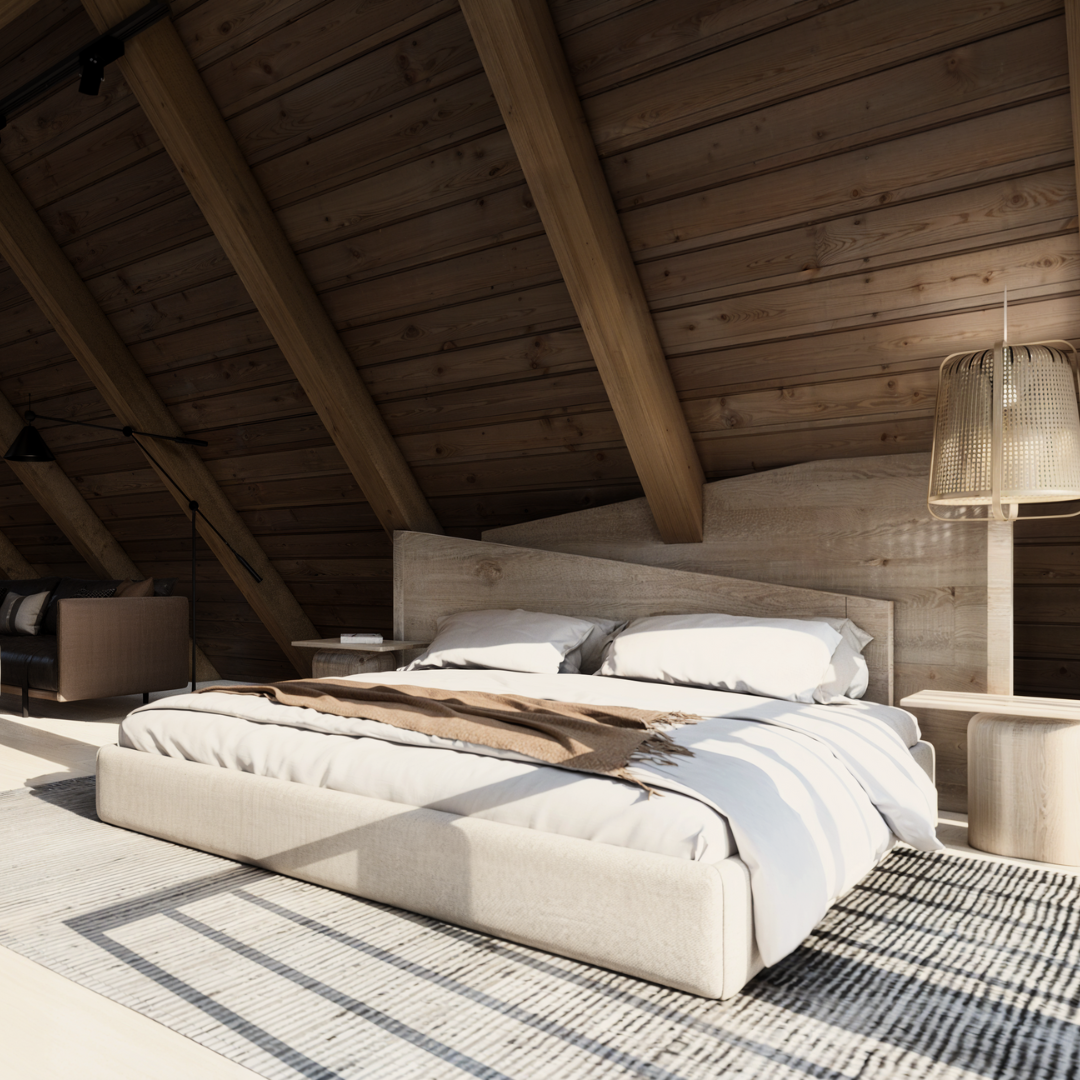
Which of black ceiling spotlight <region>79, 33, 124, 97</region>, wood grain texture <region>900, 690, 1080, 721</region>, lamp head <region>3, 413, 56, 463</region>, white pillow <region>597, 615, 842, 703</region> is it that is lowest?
wood grain texture <region>900, 690, 1080, 721</region>

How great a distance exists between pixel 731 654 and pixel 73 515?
14.9 feet

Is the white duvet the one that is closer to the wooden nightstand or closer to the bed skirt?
the bed skirt

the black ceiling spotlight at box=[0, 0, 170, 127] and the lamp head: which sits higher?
the black ceiling spotlight at box=[0, 0, 170, 127]

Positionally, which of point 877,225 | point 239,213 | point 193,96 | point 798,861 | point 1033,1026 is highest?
point 193,96

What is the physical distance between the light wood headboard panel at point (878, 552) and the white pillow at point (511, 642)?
54 centimetres

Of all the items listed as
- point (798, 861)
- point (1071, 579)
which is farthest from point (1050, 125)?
point (798, 861)

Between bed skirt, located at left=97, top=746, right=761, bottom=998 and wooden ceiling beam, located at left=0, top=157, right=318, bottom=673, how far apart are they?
8.56 feet

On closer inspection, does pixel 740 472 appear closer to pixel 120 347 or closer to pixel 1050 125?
pixel 1050 125

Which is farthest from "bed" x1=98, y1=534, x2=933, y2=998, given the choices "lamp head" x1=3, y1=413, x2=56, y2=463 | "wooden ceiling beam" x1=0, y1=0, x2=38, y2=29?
"lamp head" x1=3, y1=413, x2=56, y2=463

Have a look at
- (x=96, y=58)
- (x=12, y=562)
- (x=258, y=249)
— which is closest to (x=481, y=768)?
(x=258, y=249)

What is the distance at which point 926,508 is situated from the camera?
10.6ft

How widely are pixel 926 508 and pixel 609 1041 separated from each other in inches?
90.5

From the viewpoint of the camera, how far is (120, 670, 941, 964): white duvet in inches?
69.4

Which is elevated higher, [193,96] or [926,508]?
[193,96]
